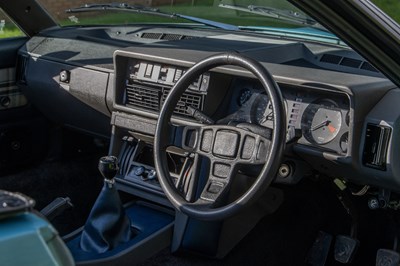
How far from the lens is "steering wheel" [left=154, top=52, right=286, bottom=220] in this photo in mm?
2350

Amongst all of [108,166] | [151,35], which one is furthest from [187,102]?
[151,35]

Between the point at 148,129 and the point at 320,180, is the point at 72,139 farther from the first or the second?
the point at 320,180

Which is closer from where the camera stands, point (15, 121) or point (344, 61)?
point (344, 61)

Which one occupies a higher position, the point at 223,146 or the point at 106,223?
the point at 223,146

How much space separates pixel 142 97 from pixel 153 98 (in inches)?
2.7

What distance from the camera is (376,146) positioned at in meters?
2.52

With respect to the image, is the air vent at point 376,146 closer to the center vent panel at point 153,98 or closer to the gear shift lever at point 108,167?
the center vent panel at point 153,98

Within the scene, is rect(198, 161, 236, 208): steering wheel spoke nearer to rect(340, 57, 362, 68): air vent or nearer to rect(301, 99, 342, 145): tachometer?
rect(301, 99, 342, 145): tachometer

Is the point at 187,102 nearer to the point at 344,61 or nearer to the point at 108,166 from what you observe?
the point at 108,166

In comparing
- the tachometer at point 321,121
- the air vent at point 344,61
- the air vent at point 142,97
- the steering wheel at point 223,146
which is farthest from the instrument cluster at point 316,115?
the air vent at point 142,97

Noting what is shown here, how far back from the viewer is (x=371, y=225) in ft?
10.9

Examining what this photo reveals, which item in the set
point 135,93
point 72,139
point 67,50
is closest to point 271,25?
point 135,93

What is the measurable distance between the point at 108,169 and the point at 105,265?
42 cm

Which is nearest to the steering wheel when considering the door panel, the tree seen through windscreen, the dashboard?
the dashboard
